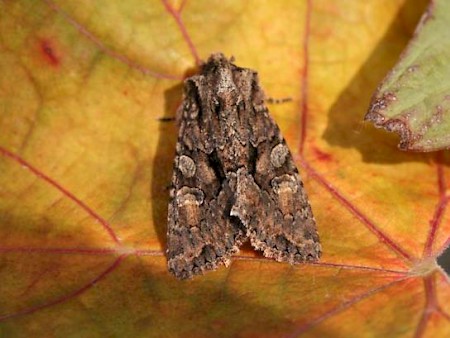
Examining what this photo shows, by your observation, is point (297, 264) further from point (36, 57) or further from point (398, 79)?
point (36, 57)

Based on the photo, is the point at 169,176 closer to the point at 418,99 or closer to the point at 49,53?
the point at 49,53

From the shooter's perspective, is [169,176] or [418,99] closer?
[418,99]

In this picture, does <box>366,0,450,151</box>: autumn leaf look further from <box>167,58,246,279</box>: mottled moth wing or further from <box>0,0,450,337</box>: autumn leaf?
<box>167,58,246,279</box>: mottled moth wing

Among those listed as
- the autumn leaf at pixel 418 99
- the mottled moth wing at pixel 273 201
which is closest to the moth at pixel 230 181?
the mottled moth wing at pixel 273 201

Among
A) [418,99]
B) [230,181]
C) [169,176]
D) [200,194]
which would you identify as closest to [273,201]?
[230,181]

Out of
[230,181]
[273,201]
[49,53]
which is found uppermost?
[49,53]

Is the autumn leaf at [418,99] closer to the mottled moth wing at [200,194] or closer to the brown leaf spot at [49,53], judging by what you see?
the mottled moth wing at [200,194]
